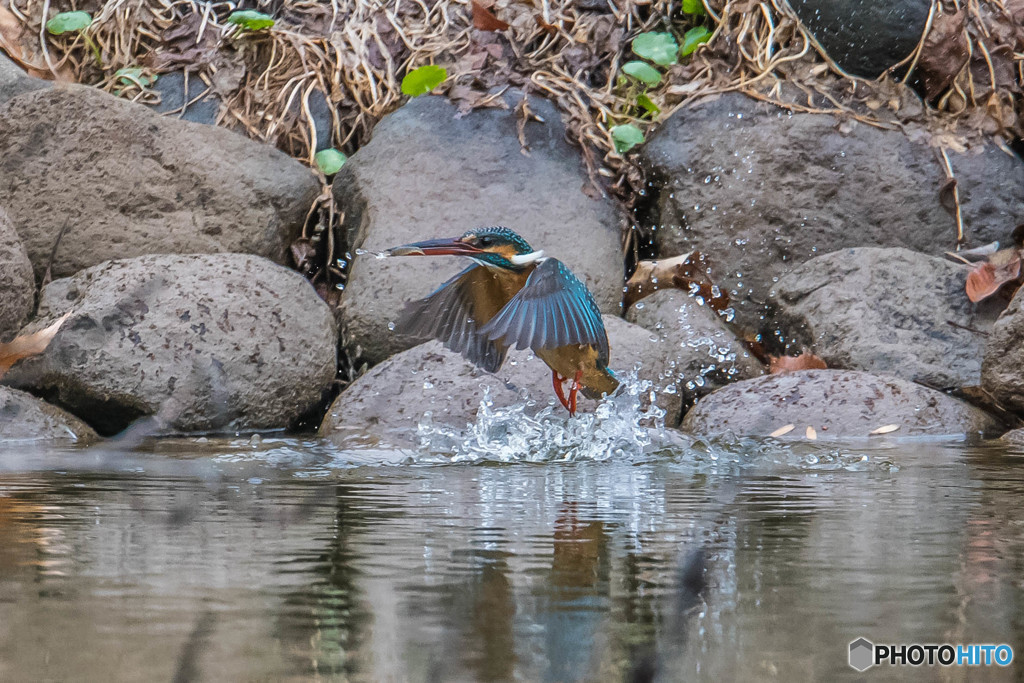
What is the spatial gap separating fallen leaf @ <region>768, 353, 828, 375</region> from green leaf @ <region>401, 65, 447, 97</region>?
241 centimetres

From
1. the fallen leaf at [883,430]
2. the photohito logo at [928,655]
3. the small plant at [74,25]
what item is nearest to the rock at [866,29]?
the fallen leaf at [883,430]

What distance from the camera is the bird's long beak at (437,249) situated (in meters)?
3.91

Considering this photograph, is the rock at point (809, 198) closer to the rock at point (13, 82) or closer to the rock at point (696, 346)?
the rock at point (696, 346)

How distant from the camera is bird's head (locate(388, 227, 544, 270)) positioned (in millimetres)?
4066

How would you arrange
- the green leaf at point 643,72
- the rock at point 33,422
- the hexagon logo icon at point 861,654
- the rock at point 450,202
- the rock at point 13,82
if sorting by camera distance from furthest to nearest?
the green leaf at point 643,72 → the rock at point 13,82 → the rock at point 450,202 → the rock at point 33,422 → the hexagon logo icon at point 861,654

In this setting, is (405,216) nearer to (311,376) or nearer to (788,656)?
(311,376)

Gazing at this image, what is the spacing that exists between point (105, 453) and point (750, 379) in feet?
8.96

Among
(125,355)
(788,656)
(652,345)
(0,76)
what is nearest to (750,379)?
(652,345)

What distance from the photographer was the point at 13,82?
6023mm

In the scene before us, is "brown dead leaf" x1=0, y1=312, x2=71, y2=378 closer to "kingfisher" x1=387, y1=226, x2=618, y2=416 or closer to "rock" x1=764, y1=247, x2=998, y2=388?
"kingfisher" x1=387, y1=226, x2=618, y2=416

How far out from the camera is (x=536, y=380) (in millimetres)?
4773

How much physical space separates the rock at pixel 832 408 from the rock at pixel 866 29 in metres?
2.34

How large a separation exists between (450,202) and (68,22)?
119 inches

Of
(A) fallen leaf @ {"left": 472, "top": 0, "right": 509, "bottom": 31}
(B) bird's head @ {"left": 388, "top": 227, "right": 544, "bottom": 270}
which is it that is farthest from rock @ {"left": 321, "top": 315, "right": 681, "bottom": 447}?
(A) fallen leaf @ {"left": 472, "top": 0, "right": 509, "bottom": 31}
